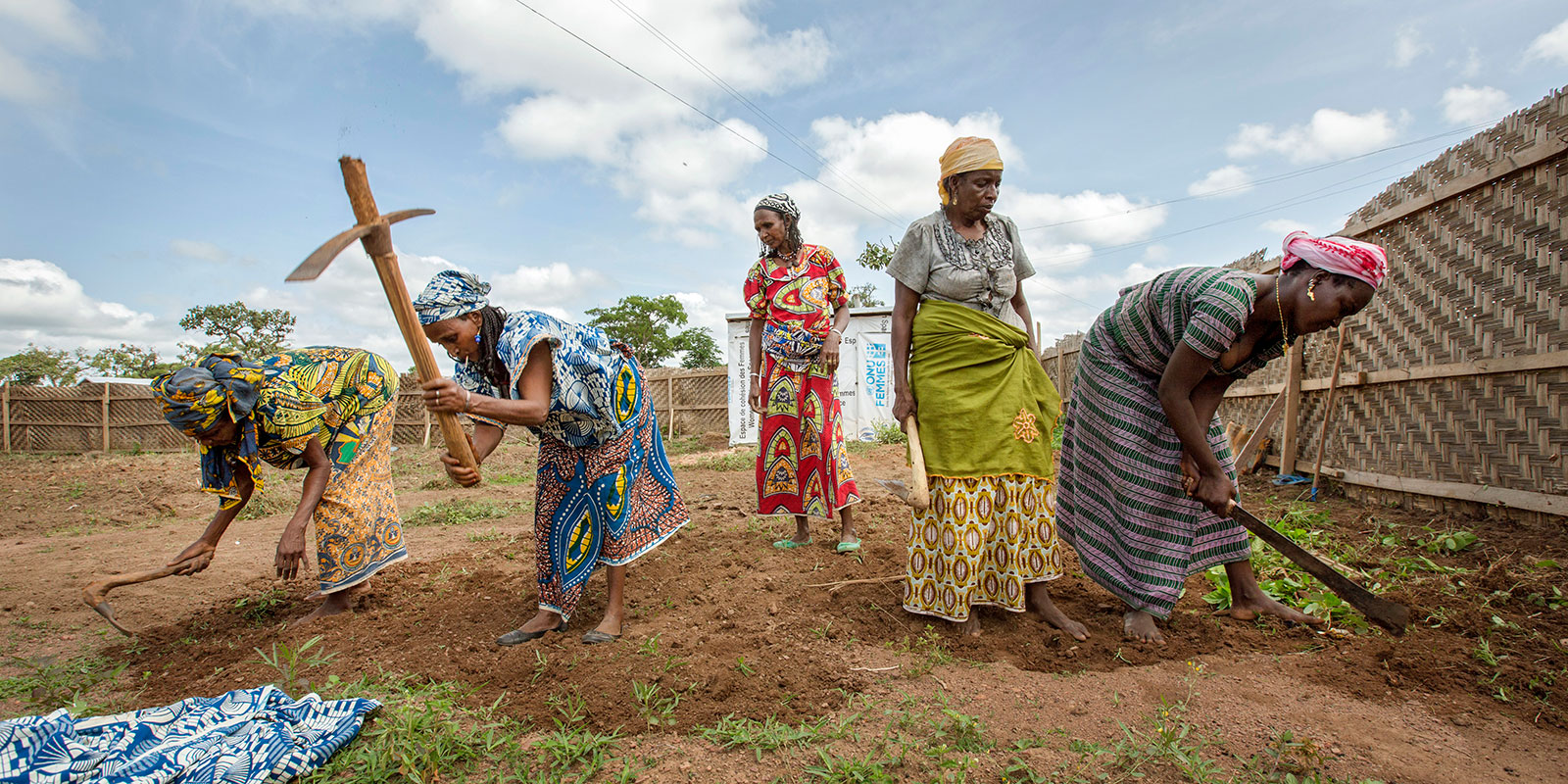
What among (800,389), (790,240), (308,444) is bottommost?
(308,444)

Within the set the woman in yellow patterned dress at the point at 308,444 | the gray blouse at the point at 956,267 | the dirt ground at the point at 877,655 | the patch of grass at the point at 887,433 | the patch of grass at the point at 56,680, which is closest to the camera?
the dirt ground at the point at 877,655

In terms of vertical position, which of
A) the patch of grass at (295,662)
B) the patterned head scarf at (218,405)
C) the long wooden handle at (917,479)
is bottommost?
the patch of grass at (295,662)

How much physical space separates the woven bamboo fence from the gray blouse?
268cm

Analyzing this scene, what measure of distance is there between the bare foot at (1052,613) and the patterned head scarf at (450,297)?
2.33 meters

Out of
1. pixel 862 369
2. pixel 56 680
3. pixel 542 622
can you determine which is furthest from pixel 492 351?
pixel 862 369

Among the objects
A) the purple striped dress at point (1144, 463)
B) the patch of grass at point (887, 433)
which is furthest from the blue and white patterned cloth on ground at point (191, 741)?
the patch of grass at point (887, 433)

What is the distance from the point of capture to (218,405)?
2863 mm

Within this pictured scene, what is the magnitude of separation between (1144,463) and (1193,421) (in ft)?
0.93

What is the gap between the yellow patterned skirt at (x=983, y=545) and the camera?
107 inches

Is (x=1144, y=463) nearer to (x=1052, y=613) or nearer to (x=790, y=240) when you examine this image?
(x=1052, y=613)

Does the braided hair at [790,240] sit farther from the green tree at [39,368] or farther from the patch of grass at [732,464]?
the green tree at [39,368]

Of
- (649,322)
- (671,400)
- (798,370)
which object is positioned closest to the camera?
(798,370)

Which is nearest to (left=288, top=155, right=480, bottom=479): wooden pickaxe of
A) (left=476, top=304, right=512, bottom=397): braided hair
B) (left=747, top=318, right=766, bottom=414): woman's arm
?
(left=476, top=304, right=512, bottom=397): braided hair

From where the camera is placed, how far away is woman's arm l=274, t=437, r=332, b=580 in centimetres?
295
